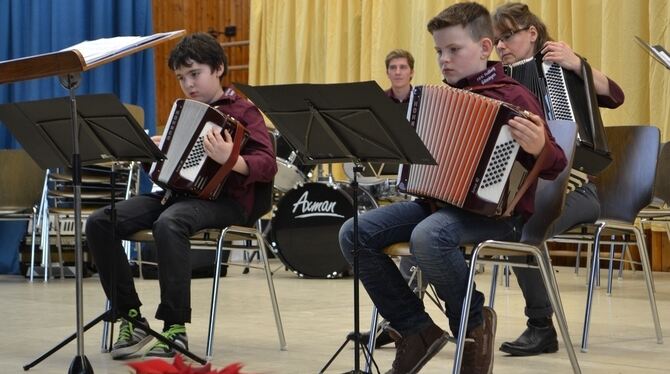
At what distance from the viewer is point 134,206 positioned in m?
3.51

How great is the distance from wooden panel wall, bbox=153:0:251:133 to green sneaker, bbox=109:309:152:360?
248 inches

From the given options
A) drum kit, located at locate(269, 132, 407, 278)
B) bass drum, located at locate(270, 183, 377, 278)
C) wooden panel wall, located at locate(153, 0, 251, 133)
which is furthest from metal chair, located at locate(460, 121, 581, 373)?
wooden panel wall, located at locate(153, 0, 251, 133)

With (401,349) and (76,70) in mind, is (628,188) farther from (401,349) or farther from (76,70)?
(76,70)

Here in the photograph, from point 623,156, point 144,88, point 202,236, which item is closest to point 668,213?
point 623,156

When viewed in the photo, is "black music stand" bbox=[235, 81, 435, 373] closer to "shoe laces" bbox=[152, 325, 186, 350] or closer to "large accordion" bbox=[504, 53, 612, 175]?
"shoe laces" bbox=[152, 325, 186, 350]

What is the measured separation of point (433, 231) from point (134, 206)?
4.36 feet

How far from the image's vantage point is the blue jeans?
259cm

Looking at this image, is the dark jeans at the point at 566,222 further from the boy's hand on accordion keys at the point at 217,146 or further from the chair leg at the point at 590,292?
the boy's hand on accordion keys at the point at 217,146

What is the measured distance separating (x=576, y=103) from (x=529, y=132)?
98 cm

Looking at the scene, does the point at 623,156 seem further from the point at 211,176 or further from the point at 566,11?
the point at 566,11

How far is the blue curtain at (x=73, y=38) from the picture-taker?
7.91 meters

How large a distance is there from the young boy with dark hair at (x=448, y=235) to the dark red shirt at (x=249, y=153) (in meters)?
0.69

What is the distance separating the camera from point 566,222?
129 inches

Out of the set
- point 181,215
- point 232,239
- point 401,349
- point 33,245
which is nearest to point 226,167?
point 181,215
